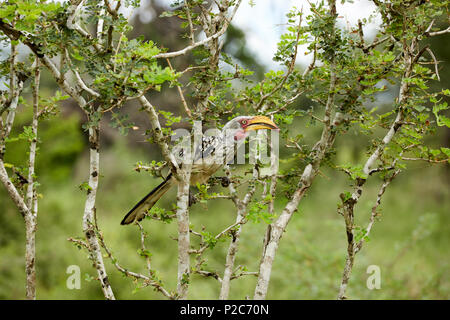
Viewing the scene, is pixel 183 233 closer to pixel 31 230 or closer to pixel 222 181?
pixel 222 181

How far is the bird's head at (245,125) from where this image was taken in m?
2.20

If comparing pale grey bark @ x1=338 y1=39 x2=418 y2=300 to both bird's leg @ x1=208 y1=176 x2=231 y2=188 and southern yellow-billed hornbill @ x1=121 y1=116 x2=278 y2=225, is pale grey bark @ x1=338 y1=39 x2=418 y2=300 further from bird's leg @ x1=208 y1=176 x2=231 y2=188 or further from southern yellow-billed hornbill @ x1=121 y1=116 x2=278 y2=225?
bird's leg @ x1=208 y1=176 x2=231 y2=188

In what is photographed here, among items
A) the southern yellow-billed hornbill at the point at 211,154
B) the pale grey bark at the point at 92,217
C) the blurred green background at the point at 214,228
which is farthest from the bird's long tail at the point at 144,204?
the blurred green background at the point at 214,228

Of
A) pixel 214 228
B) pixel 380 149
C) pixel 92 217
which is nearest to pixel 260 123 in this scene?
pixel 380 149

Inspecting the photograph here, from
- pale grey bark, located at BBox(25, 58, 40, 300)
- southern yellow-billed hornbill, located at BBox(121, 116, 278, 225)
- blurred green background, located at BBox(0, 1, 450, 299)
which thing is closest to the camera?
pale grey bark, located at BBox(25, 58, 40, 300)

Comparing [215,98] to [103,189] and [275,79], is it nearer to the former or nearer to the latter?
[275,79]

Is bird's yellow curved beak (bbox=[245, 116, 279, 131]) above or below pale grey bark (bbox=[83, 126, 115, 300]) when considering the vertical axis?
above

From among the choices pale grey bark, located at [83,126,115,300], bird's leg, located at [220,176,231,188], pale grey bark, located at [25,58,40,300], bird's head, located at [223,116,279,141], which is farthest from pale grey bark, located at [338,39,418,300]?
pale grey bark, located at [25,58,40,300]

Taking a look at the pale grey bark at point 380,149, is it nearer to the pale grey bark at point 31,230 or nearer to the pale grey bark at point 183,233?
the pale grey bark at point 183,233

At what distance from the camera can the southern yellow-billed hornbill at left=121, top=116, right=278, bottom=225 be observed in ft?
7.39

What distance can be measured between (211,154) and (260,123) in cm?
33

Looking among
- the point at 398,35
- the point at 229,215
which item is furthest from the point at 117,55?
the point at 229,215

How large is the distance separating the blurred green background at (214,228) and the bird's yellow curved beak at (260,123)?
3.26ft
